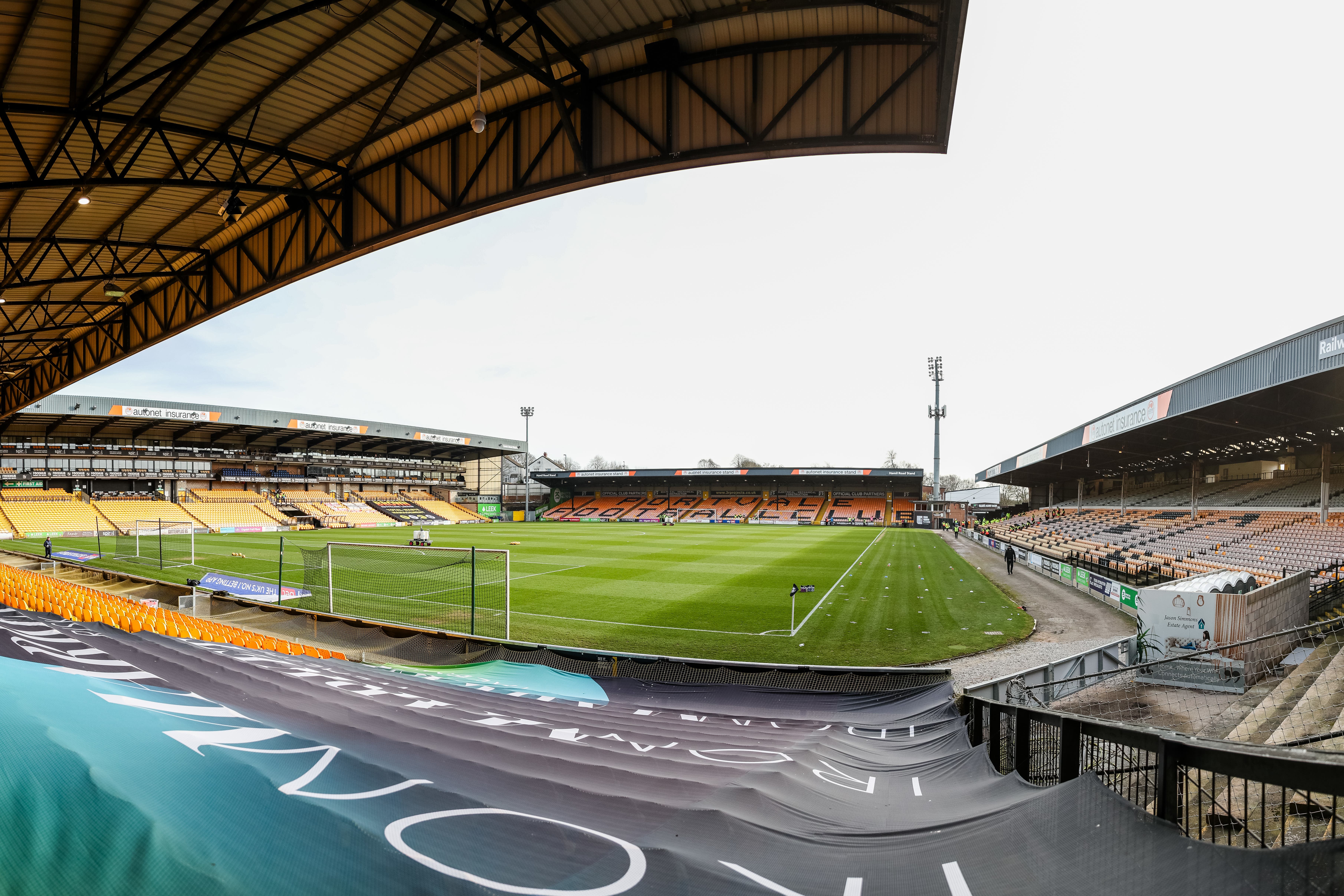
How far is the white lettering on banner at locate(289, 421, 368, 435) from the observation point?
55.9 m

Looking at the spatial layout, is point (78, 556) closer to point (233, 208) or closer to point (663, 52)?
point (233, 208)

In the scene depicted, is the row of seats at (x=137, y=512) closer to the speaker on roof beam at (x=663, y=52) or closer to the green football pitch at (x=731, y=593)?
the green football pitch at (x=731, y=593)

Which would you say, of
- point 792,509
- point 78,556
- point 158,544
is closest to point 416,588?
point 78,556

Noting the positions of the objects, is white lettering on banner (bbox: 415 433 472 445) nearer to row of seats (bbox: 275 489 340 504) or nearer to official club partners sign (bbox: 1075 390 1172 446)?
row of seats (bbox: 275 489 340 504)

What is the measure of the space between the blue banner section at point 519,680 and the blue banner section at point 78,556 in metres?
27.8

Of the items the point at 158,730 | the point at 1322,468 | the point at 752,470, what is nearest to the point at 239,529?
the point at 752,470

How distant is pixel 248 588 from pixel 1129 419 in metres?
31.9

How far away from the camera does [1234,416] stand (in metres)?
20.0

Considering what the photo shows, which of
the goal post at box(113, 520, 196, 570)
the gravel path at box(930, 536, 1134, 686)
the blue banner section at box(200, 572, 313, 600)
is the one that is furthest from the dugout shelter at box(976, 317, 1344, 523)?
the goal post at box(113, 520, 196, 570)

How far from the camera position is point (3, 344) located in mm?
18422

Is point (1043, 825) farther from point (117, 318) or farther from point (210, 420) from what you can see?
point (210, 420)

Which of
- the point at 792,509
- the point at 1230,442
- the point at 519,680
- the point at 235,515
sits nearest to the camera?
the point at 519,680

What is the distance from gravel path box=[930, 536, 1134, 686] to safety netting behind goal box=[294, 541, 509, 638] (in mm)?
9831

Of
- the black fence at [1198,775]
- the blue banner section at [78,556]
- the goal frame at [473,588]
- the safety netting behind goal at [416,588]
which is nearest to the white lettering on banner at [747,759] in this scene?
the black fence at [1198,775]
